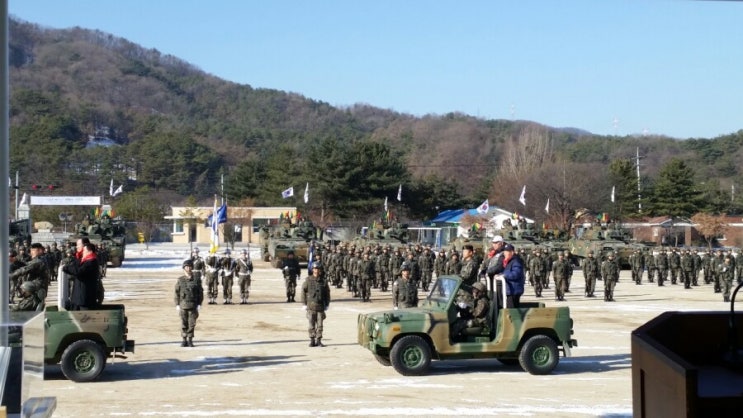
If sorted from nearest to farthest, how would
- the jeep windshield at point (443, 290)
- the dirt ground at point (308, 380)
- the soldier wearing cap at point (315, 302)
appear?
the dirt ground at point (308, 380), the jeep windshield at point (443, 290), the soldier wearing cap at point (315, 302)

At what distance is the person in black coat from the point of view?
14.0m

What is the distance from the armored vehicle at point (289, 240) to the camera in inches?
1702

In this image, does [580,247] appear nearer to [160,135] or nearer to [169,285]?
[169,285]

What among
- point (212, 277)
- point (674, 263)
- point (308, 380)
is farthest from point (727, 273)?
point (308, 380)

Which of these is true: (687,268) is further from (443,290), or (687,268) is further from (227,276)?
(443,290)

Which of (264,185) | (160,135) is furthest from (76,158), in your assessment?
(264,185)

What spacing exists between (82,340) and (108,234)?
33296 millimetres

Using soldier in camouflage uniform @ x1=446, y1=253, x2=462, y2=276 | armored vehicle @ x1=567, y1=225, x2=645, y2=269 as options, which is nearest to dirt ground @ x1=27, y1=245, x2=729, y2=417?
soldier in camouflage uniform @ x1=446, y1=253, x2=462, y2=276

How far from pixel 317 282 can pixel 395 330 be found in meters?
3.75

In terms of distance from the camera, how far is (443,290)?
14.5 m

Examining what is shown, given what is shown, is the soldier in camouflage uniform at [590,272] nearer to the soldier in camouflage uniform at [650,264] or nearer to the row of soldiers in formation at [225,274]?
the soldier in camouflage uniform at [650,264]

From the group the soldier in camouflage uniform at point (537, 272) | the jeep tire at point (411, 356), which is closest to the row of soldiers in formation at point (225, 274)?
the soldier in camouflage uniform at point (537, 272)

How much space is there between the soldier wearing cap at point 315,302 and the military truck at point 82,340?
4.31m

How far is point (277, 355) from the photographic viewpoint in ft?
53.5
